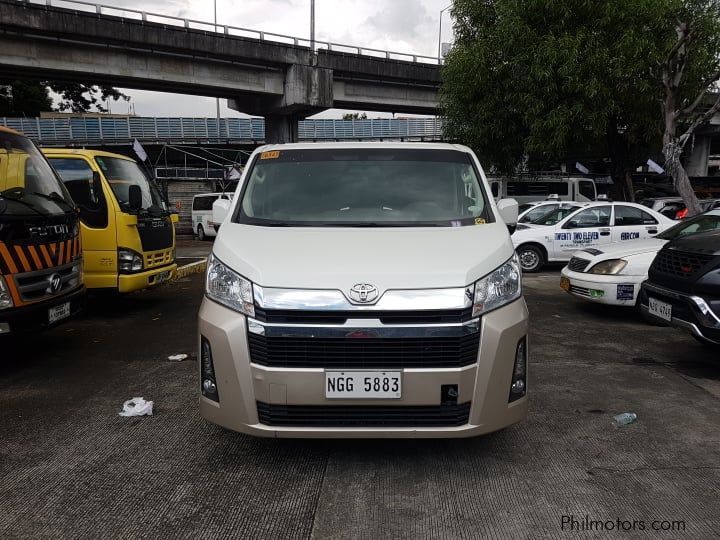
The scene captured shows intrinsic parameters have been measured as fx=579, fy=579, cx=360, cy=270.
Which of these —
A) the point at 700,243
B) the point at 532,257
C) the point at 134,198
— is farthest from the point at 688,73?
the point at 134,198

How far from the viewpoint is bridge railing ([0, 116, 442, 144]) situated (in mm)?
41281

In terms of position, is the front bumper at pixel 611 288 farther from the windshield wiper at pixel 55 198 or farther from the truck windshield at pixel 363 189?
the windshield wiper at pixel 55 198

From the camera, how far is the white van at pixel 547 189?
22.7 m

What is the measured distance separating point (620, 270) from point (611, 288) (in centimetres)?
25

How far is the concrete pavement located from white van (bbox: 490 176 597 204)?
1847 centimetres

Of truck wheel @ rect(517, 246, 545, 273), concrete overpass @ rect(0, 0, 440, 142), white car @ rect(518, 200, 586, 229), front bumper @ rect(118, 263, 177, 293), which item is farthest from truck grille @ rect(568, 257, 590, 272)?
concrete overpass @ rect(0, 0, 440, 142)

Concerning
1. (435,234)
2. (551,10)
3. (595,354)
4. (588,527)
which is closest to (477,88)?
(551,10)

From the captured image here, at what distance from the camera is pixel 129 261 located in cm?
728

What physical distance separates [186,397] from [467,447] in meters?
2.21

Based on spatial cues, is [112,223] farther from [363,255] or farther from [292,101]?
[292,101]

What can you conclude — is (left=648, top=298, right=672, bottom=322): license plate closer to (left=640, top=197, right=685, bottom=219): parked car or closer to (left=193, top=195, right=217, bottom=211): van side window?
(left=640, top=197, right=685, bottom=219): parked car

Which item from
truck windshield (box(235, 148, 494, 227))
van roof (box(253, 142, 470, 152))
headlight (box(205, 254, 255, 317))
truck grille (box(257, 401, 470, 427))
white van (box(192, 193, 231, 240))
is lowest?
white van (box(192, 193, 231, 240))

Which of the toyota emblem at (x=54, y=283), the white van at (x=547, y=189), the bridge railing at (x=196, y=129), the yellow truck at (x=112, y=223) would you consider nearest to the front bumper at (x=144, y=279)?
the yellow truck at (x=112, y=223)

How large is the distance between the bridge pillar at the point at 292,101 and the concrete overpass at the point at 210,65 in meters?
0.05
